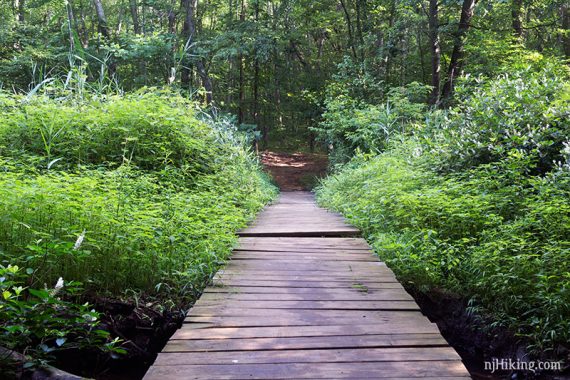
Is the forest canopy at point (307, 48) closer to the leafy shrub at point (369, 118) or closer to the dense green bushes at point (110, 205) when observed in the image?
the leafy shrub at point (369, 118)

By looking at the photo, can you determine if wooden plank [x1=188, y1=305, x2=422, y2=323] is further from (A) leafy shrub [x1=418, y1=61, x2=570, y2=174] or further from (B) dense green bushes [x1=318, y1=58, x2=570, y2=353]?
(A) leafy shrub [x1=418, y1=61, x2=570, y2=174]

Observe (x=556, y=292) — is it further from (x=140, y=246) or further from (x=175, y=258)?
(x=140, y=246)

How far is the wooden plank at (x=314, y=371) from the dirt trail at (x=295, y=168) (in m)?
15.2

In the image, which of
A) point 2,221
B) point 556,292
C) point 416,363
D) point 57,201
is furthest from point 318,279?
point 2,221

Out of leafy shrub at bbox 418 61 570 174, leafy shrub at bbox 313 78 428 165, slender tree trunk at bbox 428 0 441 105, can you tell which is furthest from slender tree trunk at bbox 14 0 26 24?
leafy shrub at bbox 418 61 570 174

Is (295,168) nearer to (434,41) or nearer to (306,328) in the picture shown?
(434,41)

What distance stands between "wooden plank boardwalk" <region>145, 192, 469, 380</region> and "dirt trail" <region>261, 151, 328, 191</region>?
44.8 ft

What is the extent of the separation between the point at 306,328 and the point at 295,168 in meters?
18.5

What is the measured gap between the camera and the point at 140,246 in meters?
3.48

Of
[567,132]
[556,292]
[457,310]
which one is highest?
[567,132]

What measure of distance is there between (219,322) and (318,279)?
1204mm

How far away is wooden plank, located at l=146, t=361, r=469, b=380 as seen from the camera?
2055 mm

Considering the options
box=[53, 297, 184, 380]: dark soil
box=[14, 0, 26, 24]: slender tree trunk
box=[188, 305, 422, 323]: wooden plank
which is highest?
box=[14, 0, 26, 24]: slender tree trunk

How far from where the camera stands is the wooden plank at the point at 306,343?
2354 millimetres
